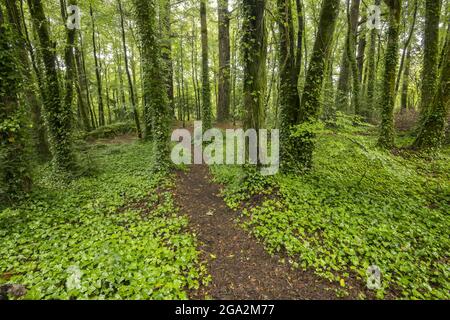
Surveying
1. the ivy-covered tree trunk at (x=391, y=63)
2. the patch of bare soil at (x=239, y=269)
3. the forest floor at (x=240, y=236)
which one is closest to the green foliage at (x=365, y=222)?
the forest floor at (x=240, y=236)

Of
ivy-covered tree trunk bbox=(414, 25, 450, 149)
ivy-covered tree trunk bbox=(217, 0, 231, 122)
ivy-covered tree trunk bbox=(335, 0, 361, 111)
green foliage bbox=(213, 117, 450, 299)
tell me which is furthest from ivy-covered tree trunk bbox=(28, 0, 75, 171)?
ivy-covered tree trunk bbox=(414, 25, 450, 149)

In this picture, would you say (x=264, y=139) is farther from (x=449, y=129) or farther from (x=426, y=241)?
(x=449, y=129)

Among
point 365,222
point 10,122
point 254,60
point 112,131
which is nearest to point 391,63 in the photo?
point 254,60

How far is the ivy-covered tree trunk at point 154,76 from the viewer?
6957 mm

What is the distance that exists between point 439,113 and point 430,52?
3.35m

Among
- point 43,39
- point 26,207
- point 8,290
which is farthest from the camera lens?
point 43,39

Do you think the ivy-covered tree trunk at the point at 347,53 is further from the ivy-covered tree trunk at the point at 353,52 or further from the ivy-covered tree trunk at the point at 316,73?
the ivy-covered tree trunk at the point at 316,73

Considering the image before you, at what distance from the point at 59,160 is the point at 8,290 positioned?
521 cm

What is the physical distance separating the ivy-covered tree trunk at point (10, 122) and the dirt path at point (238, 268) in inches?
154

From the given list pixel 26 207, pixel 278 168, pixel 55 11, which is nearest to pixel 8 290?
pixel 26 207

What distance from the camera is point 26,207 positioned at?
493 cm

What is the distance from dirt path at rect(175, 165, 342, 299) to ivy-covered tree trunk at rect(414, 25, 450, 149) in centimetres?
696

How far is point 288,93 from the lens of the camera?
251 inches

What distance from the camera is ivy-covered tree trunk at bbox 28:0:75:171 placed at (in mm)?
6562
